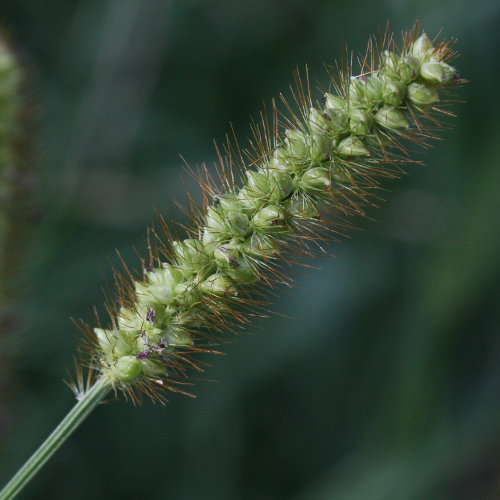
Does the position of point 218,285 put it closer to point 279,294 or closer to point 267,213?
point 267,213

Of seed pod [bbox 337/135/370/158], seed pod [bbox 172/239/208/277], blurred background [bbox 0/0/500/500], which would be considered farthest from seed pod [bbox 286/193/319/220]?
blurred background [bbox 0/0/500/500]

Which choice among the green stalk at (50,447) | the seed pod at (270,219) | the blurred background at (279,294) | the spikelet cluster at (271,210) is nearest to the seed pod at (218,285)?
the spikelet cluster at (271,210)

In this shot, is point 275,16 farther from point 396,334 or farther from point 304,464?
point 304,464

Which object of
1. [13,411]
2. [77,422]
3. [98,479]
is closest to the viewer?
[77,422]

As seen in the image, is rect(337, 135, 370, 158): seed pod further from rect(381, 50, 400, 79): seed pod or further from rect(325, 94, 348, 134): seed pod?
rect(381, 50, 400, 79): seed pod

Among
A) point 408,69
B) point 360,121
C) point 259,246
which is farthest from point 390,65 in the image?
point 259,246

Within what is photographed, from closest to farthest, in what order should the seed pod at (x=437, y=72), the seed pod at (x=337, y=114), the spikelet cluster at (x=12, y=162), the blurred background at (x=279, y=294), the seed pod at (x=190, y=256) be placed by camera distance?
the seed pod at (x=437, y=72)
the seed pod at (x=337, y=114)
the seed pod at (x=190, y=256)
the spikelet cluster at (x=12, y=162)
the blurred background at (x=279, y=294)

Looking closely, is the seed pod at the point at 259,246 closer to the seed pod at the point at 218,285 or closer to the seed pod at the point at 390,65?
the seed pod at the point at 218,285

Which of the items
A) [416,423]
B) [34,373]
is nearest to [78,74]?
[34,373]
